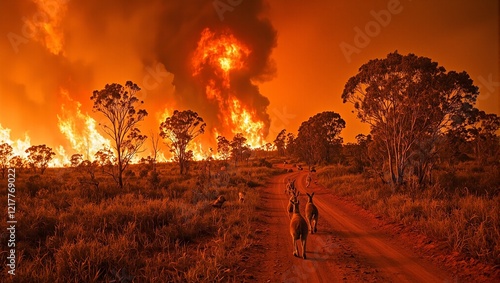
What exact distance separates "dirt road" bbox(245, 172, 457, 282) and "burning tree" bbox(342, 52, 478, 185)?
10.1 m

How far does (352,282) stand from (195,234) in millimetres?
5847

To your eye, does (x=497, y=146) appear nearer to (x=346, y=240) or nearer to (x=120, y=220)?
(x=346, y=240)

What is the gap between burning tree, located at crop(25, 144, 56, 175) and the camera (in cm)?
5391

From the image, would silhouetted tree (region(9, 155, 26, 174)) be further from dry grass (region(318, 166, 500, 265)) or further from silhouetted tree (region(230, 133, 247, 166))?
dry grass (region(318, 166, 500, 265))

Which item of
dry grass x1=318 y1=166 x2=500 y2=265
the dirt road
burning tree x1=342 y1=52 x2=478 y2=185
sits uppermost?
burning tree x1=342 y1=52 x2=478 y2=185

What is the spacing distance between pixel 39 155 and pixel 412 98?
69234 millimetres

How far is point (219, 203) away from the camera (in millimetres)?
14281

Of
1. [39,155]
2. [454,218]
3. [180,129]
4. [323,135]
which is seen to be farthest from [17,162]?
[454,218]

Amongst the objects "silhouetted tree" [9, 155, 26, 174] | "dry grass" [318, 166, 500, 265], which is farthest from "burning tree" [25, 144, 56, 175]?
"dry grass" [318, 166, 500, 265]

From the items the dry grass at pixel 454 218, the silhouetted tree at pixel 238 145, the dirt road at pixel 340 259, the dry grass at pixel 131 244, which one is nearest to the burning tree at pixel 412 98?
the dry grass at pixel 454 218

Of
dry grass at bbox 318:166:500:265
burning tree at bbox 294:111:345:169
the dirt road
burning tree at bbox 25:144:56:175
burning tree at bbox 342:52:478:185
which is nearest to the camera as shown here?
the dirt road

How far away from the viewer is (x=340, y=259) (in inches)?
274

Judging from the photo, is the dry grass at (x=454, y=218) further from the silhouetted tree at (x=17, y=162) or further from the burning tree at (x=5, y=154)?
the silhouetted tree at (x=17, y=162)

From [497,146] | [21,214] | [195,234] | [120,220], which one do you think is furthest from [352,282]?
[497,146]
